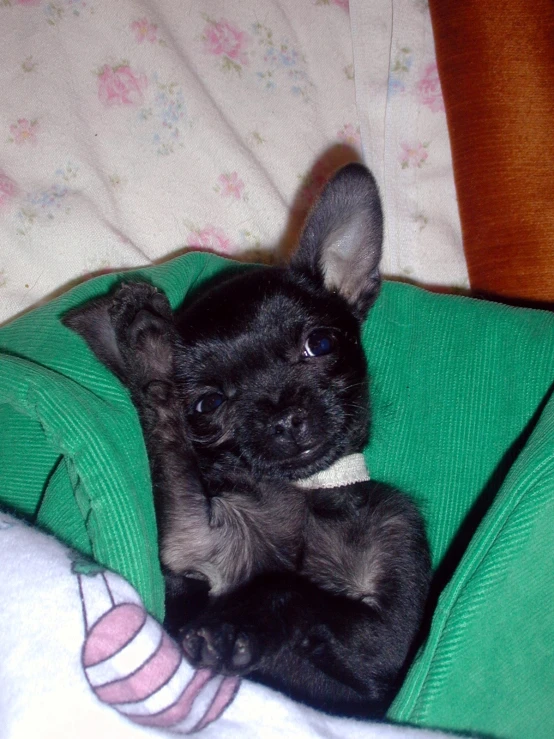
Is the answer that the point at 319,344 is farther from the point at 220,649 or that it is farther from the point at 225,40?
the point at 225,40

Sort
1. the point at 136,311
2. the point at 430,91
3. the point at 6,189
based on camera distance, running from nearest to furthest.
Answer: the point at 136,311 → the point at 6,189 → the point at 430,91

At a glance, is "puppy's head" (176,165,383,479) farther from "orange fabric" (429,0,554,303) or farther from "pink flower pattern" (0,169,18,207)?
"pink flower pattern" (0,169,18,207)

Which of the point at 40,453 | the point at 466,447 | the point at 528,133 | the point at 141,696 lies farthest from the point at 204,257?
the point at 141,696

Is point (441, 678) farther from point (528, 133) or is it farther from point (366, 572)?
point (528, 133)

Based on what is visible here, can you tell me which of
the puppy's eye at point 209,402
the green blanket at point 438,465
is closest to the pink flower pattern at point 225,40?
the green blanket at point 438,465

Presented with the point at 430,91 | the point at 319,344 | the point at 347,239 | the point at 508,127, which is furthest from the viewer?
the point at 430,91

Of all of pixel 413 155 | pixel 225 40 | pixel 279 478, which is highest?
pixel 225 40

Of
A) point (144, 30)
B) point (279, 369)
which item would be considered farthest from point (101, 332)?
point (144, 30)

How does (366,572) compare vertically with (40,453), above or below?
below
